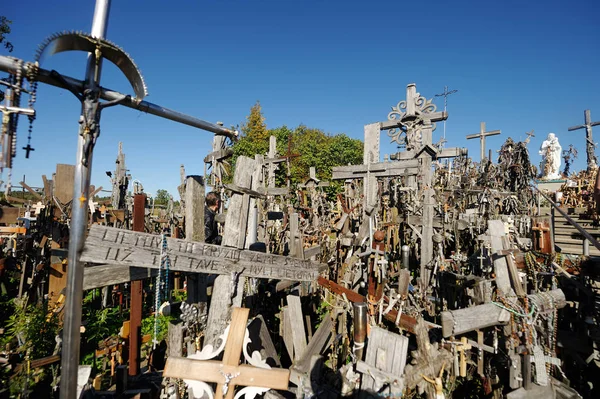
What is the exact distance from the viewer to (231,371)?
2.60 meters

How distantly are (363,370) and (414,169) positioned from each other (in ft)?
19.6

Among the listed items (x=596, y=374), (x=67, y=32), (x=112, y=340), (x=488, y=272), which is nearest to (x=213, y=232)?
(x=112, y=340)

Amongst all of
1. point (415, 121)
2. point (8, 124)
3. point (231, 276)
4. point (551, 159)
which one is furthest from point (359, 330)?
point (551, 159)

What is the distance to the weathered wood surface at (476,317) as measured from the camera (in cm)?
337

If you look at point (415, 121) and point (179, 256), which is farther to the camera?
point (415, 121)

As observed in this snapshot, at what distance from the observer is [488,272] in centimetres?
564

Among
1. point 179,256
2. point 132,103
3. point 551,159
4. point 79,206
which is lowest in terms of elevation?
point 179,256

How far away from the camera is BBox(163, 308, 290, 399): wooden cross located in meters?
2.56

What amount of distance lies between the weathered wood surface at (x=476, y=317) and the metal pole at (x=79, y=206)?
3.46 meters

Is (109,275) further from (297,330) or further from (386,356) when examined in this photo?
(386,356)

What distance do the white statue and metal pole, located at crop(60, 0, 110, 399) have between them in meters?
27.2

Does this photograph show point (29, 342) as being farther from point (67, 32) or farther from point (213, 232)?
point (67, 32)

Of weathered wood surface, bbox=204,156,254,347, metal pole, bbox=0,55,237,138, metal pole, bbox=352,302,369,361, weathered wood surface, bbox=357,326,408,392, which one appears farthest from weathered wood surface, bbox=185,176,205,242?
weathered wood surface, bbox=357,326,408,392

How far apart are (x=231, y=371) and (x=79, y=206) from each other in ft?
5.86
